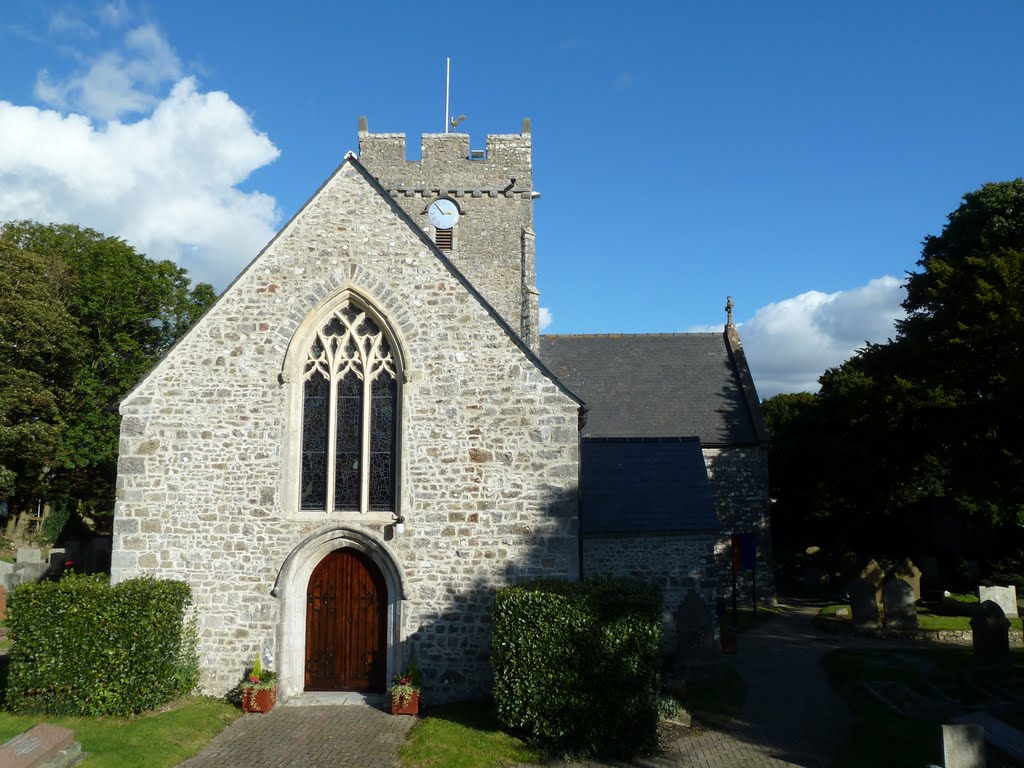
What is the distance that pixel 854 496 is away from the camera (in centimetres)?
3027

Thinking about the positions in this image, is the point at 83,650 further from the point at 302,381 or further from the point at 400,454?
the point at 400,454

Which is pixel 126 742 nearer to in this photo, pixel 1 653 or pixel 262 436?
pixel 262 436

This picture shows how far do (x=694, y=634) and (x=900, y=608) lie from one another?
791 cm

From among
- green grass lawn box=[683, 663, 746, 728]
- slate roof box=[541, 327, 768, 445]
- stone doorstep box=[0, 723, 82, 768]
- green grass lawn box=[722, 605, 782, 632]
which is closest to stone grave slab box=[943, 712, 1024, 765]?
green grass lawn box=[683, 663, 746, 728]

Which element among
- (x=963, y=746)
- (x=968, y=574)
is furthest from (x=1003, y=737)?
(x=968, y=574)

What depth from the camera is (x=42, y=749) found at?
832cm

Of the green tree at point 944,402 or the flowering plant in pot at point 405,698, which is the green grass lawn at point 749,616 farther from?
the flowering plant in pot at point 405,698

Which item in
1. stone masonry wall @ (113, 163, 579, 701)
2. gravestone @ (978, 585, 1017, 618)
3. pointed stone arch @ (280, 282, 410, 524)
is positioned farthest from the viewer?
gravestone @ (978, 585, 1017, 618)

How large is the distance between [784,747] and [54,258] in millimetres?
32381

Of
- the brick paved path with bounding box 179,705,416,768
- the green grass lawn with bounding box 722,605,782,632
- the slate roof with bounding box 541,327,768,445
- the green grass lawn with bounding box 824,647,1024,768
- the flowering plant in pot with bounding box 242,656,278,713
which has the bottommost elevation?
the green grass lawn with bounding box 722,605,782,632

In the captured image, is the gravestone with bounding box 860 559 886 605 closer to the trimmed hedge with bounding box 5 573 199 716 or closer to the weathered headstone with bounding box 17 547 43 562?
the trimmed hedge with bounding box 5 573 199 716

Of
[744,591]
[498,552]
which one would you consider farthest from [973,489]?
[498,552]

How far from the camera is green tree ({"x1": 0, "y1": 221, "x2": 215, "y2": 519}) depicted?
29312 millimetres

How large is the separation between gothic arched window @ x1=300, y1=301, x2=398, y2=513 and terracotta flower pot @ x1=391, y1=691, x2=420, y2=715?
9.94ft
